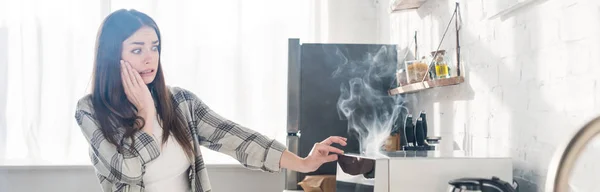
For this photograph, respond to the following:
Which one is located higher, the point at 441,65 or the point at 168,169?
the point at 441,65

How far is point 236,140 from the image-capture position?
75.9 inches

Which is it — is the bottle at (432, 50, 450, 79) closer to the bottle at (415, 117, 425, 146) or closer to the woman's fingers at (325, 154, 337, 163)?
the bottle at (415, 117, 425, 146)

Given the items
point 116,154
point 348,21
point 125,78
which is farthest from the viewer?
point 348,21

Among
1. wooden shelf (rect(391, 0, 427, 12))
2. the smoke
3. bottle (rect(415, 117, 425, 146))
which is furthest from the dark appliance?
bottle (rect(415, 117, 425, 146))

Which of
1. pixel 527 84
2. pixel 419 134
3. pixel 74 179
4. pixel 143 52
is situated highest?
pixel 143 52

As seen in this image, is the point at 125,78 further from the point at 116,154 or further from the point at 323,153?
the point at 323,153

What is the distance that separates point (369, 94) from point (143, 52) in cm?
116

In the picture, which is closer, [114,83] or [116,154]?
[116,154]

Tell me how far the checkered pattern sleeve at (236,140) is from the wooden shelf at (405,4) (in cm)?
83

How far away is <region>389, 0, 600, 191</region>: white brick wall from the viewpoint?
1.15m

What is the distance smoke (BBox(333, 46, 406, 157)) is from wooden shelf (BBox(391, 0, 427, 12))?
0.27 metres

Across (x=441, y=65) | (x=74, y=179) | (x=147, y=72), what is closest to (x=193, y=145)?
(x=147, y=72)

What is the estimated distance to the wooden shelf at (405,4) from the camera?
7.61 ft

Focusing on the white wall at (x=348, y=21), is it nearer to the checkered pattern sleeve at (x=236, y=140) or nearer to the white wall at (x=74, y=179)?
the white wall at (x=74, y=179)
